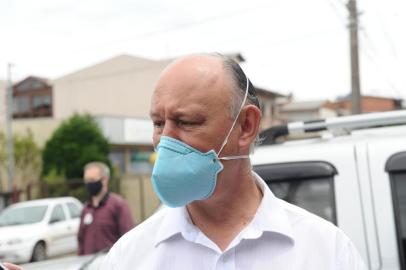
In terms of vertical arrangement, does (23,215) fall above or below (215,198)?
below

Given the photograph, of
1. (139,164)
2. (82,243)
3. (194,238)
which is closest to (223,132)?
(194,238)

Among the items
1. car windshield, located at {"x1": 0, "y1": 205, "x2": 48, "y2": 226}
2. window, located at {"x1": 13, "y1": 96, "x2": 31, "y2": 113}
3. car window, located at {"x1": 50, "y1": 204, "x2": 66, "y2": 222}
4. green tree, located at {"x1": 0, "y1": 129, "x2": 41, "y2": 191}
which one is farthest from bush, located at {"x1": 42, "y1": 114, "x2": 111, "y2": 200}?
window, located at {"x1": 13, "y1": 96, "x2": 31, "y2": 113}

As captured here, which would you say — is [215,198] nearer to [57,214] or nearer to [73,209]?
[57,214]

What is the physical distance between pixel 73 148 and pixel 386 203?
90.1 feet

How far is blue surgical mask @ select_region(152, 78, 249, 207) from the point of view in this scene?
66.1 inches

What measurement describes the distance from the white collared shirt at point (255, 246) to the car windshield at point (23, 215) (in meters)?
12.9

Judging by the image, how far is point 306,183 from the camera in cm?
292

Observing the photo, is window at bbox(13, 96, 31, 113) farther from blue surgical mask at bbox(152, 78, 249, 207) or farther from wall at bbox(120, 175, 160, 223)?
blue surgical mask at bbox(152, 78, 249, 207)

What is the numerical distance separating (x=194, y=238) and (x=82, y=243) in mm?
4173

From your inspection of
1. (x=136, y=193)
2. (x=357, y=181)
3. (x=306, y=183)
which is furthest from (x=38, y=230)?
(x=136, y=193)

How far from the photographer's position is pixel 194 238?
5.74ft

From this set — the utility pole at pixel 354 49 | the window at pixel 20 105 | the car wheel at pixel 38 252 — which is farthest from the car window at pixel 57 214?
the window at pixel 20 105

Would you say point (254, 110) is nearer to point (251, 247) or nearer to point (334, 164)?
point (251, 247)

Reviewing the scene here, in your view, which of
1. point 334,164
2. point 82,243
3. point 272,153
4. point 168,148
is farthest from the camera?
point 82,243
